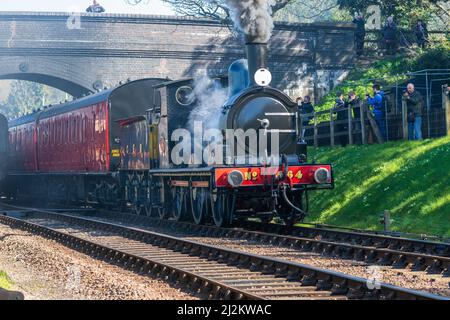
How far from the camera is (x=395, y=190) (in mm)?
18156

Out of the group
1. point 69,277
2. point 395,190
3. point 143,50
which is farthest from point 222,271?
point 143,50

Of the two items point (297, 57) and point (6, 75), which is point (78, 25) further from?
point (297, 57)

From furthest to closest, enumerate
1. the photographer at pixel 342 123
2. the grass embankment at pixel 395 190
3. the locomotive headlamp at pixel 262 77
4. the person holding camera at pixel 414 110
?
the photographer at pixel 342 123
the person holding camera at pixel 414 110
the grass embankment at pixel 395 190
the locomotive headlamp at pixel 262 77

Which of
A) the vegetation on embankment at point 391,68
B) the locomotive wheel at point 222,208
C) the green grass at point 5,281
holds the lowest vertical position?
the green grass at point 5,281

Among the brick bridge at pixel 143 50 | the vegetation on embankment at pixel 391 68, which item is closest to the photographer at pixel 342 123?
the vegetation on embankment at pixel 391 68

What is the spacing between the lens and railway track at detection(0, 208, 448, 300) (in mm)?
9008

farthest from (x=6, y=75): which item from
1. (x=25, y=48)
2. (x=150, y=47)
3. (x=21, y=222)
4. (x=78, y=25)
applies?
(x=21, y=222)

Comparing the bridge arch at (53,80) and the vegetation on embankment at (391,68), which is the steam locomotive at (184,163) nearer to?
the vegetation on embankment at (391,68)

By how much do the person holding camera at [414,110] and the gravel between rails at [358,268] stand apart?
7.62 m

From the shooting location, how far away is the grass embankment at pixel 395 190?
16.3 m

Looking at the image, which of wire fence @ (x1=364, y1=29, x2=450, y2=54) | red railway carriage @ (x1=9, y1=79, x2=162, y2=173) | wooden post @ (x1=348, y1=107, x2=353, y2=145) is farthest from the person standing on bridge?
wooden post @ (x1=348, y1=107, x2=353, y2=145)

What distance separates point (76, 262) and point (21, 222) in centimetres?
761

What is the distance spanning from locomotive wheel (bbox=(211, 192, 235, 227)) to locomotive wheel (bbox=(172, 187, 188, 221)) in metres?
1.28

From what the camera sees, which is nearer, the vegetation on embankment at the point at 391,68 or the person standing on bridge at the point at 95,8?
the vegetation on embankment at the point at 391,68
